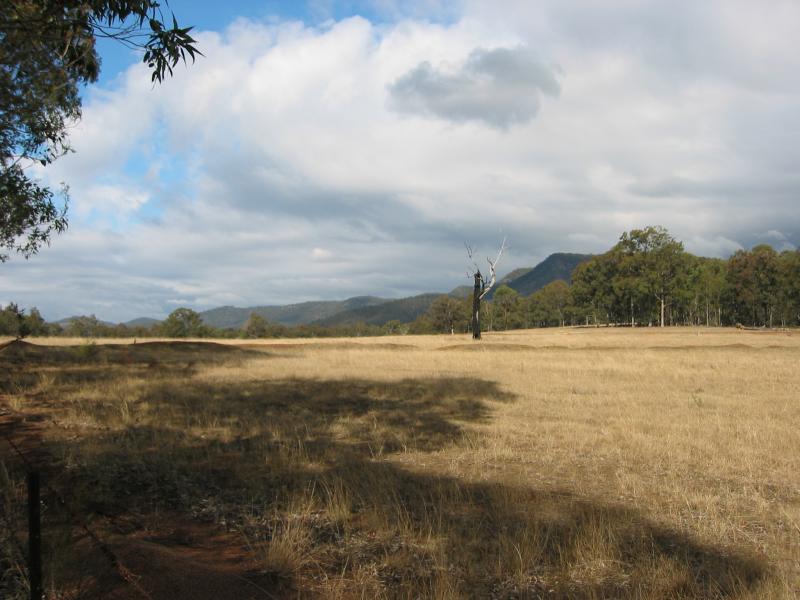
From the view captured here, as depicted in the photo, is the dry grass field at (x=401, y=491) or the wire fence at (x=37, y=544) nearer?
the wire fence at (x=37, y=544)

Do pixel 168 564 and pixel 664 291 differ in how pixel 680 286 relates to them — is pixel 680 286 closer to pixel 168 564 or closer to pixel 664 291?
pixel 664 291

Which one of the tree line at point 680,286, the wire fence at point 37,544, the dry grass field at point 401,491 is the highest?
the tree line at point 680,286

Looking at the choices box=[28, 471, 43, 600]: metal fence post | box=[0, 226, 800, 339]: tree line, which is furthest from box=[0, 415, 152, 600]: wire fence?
box=[0, 226, 800, 339]: tree line

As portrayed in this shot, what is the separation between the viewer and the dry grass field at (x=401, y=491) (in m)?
4.72

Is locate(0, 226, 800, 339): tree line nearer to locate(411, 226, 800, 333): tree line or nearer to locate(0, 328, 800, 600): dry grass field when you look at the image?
locate(411, 226, 800, 333): tree line

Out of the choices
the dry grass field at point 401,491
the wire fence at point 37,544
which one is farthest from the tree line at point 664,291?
the wire fence at point 37,544

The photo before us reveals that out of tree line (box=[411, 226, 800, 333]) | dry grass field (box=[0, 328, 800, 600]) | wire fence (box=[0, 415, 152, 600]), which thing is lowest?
dry grass field (box=[0, 328, 800, 600])

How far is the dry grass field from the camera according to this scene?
472 centimetres

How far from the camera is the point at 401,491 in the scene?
7.21 m

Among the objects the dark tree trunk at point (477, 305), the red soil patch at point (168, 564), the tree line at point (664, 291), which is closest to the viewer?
the red soil patch at point (168, 564)

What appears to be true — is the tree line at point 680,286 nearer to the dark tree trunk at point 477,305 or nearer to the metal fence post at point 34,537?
the dark tree trunk at point 477,305

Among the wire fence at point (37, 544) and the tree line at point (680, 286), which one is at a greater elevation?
the tree line at point (680, 286)

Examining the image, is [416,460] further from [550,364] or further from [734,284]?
[734,284]

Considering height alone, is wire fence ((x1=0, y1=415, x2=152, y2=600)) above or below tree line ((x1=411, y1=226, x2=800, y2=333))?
below
